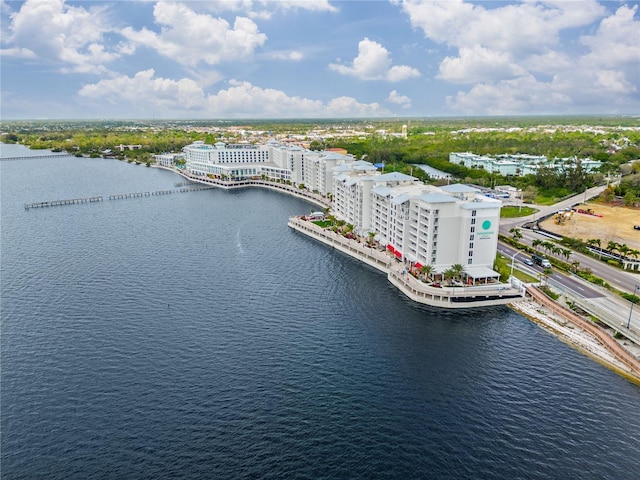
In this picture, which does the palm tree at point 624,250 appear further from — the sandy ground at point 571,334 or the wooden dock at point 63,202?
the wooden dock at point 63,202

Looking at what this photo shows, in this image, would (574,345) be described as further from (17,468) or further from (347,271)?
(17,468)

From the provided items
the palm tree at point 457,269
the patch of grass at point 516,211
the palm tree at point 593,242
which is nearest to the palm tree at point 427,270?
the palm tree at point 457,269

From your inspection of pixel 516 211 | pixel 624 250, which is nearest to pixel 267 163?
pixel 516 211

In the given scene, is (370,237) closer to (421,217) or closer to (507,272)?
(421,217)

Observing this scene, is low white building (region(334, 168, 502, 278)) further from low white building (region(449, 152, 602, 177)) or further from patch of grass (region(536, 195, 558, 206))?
low white building (region(449, 152, 602, 177))

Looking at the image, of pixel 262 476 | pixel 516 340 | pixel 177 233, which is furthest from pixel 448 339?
pixel 177 233
